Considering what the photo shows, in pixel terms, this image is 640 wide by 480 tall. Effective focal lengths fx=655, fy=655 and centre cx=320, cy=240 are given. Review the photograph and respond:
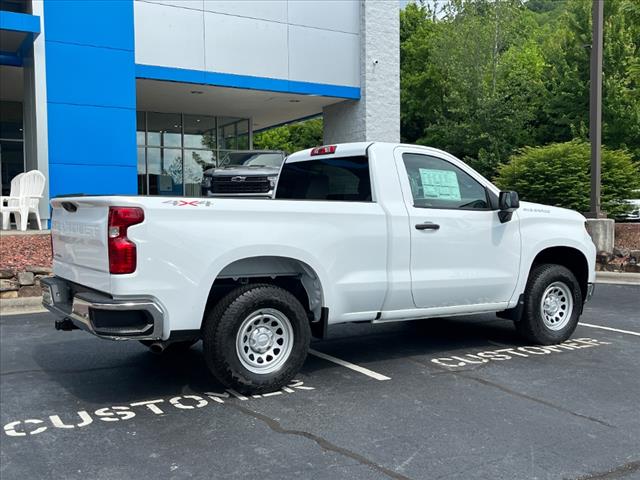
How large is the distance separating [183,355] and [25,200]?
863 cm

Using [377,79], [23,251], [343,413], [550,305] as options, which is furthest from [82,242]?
[377,79]

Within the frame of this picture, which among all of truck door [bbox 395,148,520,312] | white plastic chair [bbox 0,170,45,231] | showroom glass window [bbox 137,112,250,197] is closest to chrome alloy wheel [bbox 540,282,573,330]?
truck door [bbox 395,148,520,312]

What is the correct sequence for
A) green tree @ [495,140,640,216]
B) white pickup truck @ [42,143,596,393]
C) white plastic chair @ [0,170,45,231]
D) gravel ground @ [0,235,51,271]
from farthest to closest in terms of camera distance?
green tree @ [495,140,640,216] → white plastic chair @ [0,170,45,231] → gravel ground @ [0,235,51,271] → white pickup truck @ [42,143,596,393]

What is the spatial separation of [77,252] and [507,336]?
4.64 m

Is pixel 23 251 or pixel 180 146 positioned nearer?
pixel 23 251

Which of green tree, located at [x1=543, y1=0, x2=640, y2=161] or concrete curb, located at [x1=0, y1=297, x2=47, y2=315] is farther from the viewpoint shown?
green tree, located at [x1=543, y1=0, x2=640, y2=161]

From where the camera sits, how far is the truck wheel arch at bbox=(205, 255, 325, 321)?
16.9ft

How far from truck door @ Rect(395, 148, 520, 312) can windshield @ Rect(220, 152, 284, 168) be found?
11535mm

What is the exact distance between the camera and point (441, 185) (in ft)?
20.2

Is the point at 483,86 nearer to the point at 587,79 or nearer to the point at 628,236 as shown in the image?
the point at 587,79

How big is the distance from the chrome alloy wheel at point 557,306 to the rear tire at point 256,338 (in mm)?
2882

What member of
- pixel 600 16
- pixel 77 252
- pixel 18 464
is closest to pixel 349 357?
pixel 77 252

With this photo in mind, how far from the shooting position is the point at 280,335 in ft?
17.0

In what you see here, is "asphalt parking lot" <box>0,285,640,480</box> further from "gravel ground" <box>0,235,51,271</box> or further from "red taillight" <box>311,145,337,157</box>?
"gravel ground" <box>0,235,51,271</box>
